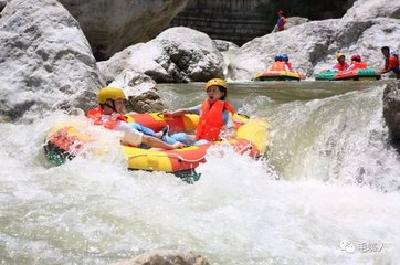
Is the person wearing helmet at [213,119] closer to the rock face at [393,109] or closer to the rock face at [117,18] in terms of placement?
the rock face at [393,109]

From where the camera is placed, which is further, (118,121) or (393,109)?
(118,121)

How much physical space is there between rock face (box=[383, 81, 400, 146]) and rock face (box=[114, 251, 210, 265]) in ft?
10.2

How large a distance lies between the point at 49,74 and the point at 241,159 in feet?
10.7

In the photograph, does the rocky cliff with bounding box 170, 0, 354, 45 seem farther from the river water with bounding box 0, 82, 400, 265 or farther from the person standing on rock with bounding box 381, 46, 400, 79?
the river water with bounding box 0, 82, 400, 265

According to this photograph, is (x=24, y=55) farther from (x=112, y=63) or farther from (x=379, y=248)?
(x=379, y=248)

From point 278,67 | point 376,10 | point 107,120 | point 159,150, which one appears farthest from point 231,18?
point 159,150

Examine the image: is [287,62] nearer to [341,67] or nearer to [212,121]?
[341,67]

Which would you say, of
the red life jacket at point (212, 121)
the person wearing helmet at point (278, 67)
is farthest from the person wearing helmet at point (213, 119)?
the person wearing helmet at point (278, 67)

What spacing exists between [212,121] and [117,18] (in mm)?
7115

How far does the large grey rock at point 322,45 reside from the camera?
523 inches

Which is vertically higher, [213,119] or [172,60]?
[172,60]

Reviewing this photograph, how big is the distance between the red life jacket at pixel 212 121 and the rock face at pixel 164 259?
3774 millimetres

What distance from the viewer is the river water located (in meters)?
3.59

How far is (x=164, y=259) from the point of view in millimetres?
2510
